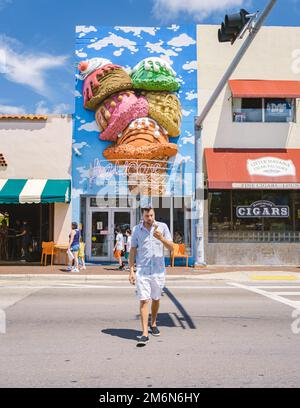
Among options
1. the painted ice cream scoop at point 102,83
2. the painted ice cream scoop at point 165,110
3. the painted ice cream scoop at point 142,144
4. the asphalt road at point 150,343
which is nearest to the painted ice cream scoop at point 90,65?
the painted ice cream scoop at point 102,83

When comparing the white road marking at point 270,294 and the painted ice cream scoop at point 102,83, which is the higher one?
the painted ice cream scoop at point 102,83

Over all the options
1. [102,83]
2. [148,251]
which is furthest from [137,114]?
[148,251]

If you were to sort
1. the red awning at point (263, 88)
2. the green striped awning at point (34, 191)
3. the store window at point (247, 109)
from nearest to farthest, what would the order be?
the green striped awning at point (34, 191) → the red awning at point (263, 88) → the store window at point (247, 109)

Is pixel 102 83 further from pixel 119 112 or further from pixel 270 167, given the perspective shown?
pixel 270 167

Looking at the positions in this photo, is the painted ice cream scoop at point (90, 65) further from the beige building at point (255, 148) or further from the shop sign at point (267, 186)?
the shop sign at point (267, 186)

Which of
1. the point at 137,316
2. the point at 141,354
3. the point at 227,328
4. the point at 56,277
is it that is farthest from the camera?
the point at 56,277

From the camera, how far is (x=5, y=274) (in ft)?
44.5

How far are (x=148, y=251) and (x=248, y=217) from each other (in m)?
12.4

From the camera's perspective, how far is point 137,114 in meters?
17.6

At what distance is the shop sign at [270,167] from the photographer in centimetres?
1708

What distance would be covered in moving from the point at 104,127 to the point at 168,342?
43.0 ft

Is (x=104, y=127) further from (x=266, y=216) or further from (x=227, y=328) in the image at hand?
(x=227, y=328)

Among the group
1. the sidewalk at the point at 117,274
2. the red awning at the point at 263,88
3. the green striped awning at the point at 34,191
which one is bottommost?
the sidewalk at the point at 117,274
